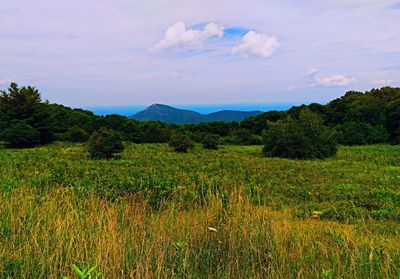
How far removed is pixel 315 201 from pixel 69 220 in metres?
5.85

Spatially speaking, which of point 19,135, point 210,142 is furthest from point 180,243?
point 19,135

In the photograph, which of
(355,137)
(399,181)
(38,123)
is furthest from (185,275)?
(355,137)

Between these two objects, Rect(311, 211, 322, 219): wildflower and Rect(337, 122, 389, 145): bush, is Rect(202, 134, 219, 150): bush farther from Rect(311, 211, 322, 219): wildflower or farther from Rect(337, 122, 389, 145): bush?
Rect(311, 211, 322, 219): wildflower

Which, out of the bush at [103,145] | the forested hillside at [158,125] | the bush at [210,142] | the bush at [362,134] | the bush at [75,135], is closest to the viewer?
the bush at [103,145]

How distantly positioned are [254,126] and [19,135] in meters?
18.8

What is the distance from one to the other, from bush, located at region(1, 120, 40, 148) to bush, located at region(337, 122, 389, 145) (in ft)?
63.4

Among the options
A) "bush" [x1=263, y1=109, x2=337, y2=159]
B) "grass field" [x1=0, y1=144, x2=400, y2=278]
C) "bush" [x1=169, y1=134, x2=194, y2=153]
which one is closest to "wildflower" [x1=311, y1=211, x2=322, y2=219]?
"grass field" [x1=0, y1=144, x2=400, y2=278]

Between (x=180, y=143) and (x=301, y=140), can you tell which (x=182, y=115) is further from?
(x=301, y=140)

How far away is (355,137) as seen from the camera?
79.6ft

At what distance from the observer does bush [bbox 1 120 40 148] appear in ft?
62.1

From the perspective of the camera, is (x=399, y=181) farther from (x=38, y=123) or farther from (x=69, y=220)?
(x=38, y=123)

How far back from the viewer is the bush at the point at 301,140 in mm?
17359

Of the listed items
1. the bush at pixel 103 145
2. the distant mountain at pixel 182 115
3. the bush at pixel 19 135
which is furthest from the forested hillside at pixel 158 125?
the distant mountain at pixel 182 115

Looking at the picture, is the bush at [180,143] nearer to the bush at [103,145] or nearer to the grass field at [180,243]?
the bush at [103,145]
